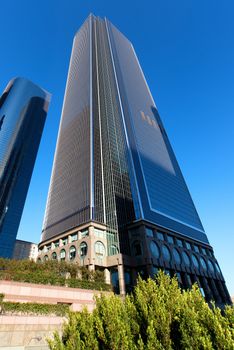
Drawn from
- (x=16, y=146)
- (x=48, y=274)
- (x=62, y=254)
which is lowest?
(x=48, y=274)

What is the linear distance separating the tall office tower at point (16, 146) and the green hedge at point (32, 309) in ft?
406

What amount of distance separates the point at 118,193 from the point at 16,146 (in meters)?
120

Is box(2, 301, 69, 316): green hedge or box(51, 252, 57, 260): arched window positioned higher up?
box(51, 252, 57, 260): arched window

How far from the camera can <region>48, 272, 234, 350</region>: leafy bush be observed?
38.9 feet

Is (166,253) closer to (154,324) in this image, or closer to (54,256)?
(54,256)

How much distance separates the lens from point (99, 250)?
5584 centimetres

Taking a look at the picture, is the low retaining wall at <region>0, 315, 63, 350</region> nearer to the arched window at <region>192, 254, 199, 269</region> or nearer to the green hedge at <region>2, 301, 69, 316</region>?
the green hedge at <region>2, 301, 69, 316</region>

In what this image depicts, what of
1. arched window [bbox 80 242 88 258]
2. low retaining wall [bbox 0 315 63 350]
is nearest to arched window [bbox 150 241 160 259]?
arched window [bbox 80 242 88 258]

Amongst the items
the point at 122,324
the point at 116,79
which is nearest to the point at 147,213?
the point at 122,324

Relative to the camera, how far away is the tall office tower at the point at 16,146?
Answer: 137 m

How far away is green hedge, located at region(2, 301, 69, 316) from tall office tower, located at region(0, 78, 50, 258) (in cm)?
12383

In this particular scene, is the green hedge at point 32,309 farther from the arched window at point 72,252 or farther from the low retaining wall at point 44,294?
the arched window at point 72,252

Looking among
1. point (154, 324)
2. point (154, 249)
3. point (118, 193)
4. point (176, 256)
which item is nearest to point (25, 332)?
point (154, 324)

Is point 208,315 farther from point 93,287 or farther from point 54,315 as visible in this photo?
point 93,287
